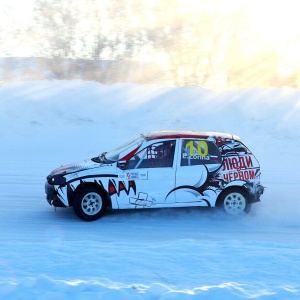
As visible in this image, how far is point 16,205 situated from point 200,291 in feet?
19.9

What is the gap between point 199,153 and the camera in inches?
376

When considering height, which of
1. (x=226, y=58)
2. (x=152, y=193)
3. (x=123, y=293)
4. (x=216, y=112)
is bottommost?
(x=123, y=293)

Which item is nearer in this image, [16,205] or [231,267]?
[231,267]

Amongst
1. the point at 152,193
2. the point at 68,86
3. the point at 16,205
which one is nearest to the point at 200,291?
the point at 152,193

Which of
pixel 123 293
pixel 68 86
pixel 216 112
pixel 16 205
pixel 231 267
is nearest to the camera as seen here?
pixel 123 293

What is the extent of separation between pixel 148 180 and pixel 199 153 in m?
0.97

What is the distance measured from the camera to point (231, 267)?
611 centimetres

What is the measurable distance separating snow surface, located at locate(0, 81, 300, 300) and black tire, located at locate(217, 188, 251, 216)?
0.54 ft

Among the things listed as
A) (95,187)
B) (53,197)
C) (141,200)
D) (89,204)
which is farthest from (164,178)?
(53,197)

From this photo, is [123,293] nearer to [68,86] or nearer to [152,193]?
[152,193]

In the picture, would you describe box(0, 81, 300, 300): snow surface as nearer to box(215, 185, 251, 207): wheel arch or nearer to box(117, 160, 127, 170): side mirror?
box(215, 185, 251, 207): wheel arch

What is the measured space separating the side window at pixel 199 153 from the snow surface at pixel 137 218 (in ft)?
3.10

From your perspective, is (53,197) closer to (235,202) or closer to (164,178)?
(164,178)

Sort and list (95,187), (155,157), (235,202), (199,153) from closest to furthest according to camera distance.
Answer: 1. (95,187)
2. (155,157)
3. (199,153)
4. (235,202)
